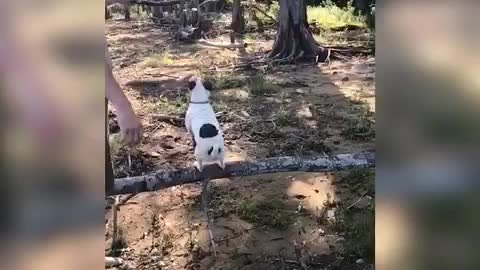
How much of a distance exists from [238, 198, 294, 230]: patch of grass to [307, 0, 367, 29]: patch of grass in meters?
0.54

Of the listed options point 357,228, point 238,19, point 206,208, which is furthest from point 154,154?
point 357,228

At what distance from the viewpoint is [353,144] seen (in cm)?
178

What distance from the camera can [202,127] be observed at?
1668mm

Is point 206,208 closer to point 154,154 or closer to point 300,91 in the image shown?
point 154,154

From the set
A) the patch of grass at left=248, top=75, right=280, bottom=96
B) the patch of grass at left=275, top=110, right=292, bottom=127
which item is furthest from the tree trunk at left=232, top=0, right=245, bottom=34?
the patch of grass at left=275, top=110, right=292, bottom=127

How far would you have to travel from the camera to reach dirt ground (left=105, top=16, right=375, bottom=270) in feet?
5.28

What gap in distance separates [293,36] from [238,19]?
0.16 meters

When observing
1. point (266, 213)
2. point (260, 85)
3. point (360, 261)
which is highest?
point (260, 85)

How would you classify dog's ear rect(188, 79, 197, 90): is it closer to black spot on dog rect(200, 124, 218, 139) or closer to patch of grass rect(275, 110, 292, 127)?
black spot on dog rect(200, 124, 218, 139)

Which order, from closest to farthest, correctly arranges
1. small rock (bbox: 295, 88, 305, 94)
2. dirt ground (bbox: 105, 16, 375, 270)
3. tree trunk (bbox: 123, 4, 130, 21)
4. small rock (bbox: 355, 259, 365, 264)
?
tree trunk (bbox: 123, 4, 130, 21), dirt ground (bbox: 105, 16, 375, 270), small rock (bbox: 355, 259, 365, 264), small rock (bbox: 295, 88, 305, 94)
